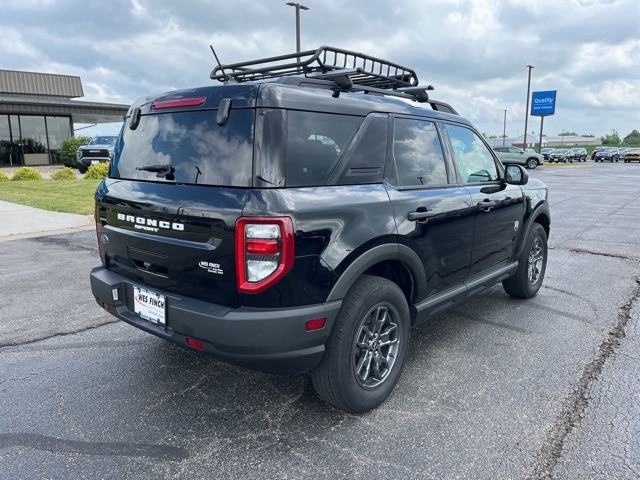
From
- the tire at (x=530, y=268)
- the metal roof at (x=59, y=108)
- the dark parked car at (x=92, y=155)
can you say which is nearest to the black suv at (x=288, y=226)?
the tire at (x=530, y=268)

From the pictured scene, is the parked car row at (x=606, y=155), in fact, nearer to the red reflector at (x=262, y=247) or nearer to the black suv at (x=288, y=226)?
the black suv at (x=288, y=226)

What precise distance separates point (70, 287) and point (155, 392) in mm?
2927

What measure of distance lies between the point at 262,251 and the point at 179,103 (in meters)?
1.12

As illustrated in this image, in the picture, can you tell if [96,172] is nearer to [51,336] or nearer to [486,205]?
[51,336]

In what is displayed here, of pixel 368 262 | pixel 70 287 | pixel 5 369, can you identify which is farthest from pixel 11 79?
pixel 368 262

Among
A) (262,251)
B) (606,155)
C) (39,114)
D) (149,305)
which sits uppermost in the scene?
(39,114)

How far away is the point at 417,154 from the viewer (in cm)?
341

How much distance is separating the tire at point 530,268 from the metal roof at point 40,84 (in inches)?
1179

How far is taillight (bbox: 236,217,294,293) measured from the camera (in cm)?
238

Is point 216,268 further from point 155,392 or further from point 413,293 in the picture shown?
point 413,293

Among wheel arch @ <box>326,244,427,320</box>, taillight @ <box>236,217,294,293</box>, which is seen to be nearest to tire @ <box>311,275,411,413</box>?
wheel arch @ <box>326,244,427,320</box>

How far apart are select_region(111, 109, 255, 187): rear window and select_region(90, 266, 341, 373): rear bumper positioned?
0.68 m

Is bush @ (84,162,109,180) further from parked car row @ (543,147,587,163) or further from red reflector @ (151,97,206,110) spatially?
parked car row @ (543,147,587,163)

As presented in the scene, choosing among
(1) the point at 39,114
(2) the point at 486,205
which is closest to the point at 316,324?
(2) the point at 486,205
